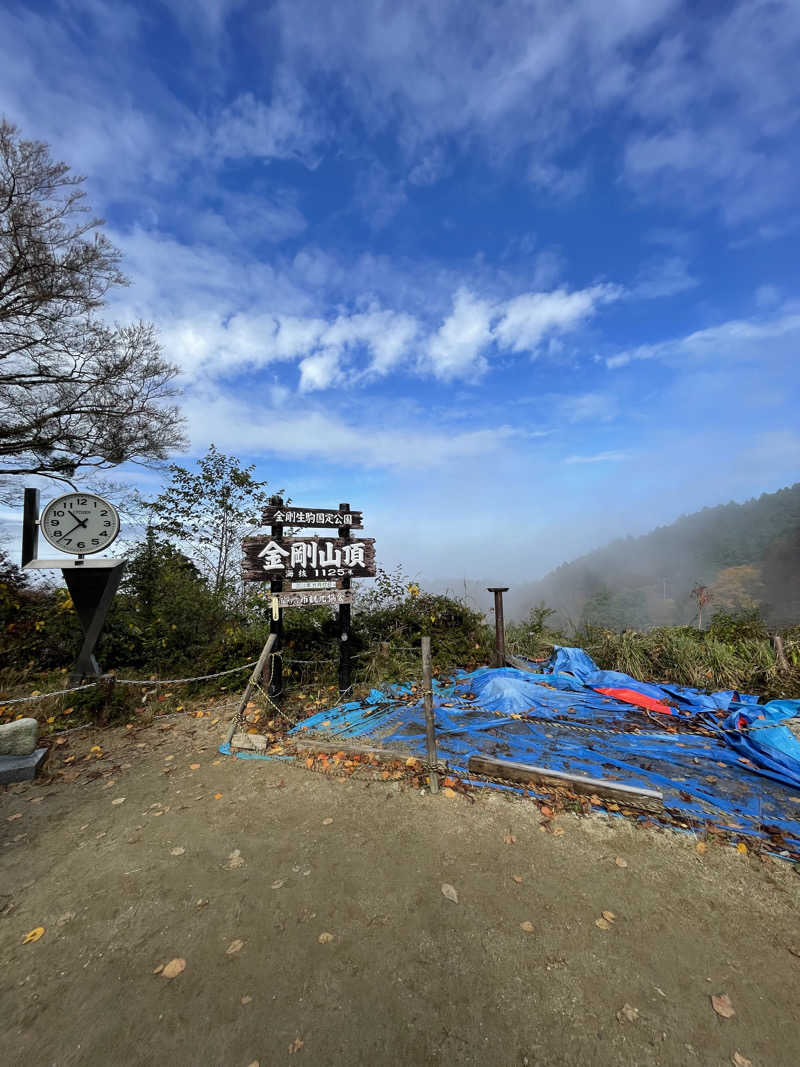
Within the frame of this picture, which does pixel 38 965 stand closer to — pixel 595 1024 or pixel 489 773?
pixel 595 1024

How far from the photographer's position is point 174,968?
2367mm

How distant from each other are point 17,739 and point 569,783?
5.90 meters

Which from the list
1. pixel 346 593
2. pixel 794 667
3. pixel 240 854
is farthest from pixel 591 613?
pixel 240 854

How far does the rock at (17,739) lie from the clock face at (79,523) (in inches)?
84.0

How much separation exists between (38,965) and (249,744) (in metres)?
2.70

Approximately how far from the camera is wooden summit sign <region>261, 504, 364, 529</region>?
613cm

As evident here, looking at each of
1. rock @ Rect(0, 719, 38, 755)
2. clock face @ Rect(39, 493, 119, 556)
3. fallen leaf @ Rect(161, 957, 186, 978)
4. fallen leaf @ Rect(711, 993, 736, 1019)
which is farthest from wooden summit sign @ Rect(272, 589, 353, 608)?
fallen leaf @ Rect(711, 993, 736, 1019)

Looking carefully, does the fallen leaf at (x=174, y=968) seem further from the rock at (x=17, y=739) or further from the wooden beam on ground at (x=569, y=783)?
the rock at (x=17, y=739)

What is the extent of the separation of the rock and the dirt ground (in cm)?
88

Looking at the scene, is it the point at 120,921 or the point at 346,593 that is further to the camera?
the point at 346,593

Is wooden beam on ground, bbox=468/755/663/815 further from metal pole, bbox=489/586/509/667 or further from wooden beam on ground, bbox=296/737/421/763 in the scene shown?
metal pole, bbox=489/586/509/667

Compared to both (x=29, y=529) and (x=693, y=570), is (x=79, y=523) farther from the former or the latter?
(x=693, y=570)

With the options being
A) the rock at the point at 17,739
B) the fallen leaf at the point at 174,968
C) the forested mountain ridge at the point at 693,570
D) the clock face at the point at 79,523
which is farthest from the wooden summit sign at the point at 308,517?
the forested mountain ridge at the point at 693,570

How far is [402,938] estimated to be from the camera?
254cm
